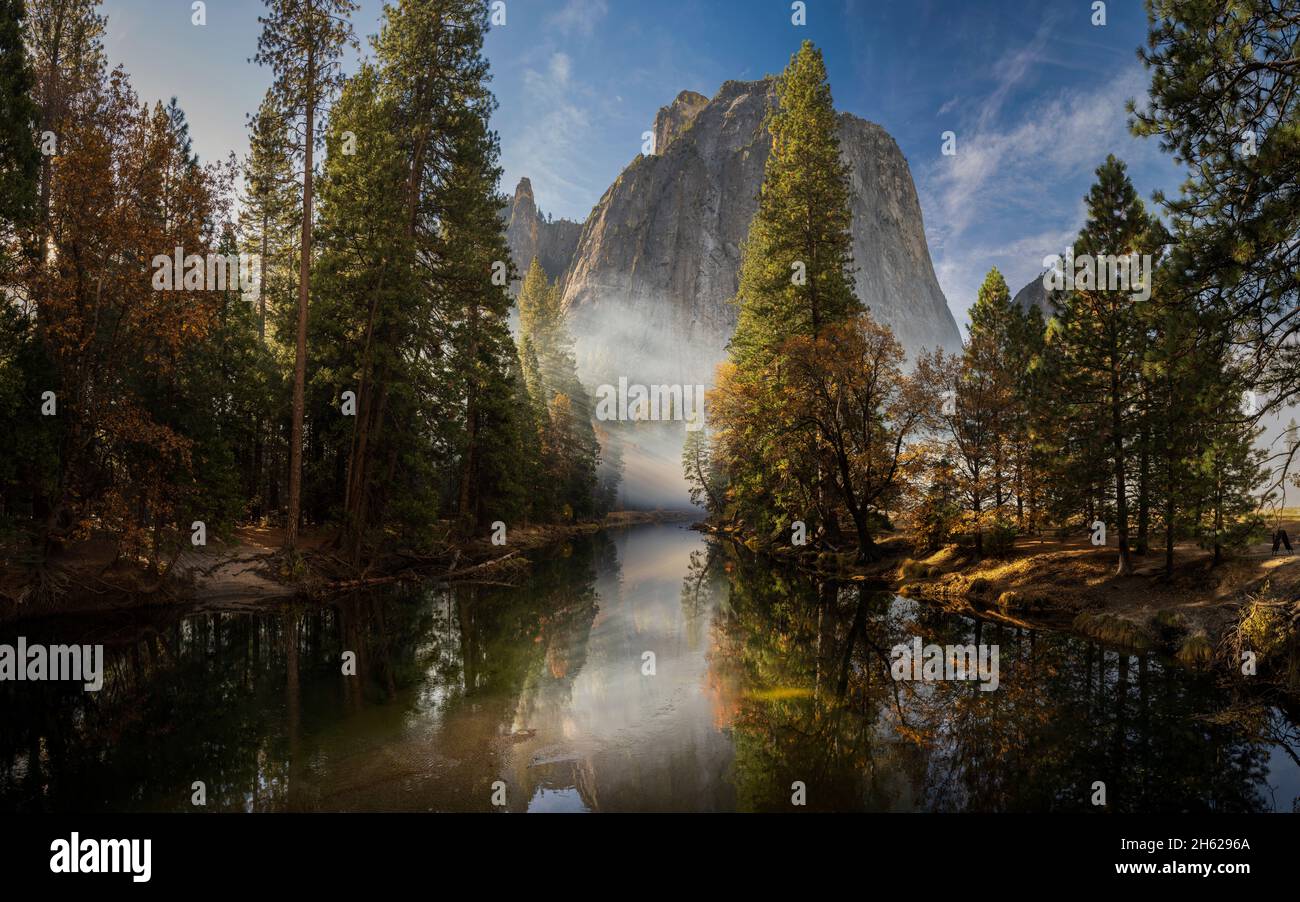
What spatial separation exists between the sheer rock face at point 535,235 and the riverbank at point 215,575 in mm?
154766

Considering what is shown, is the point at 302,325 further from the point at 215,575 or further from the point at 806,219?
the point at 806,219

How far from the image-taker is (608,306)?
13512 cm

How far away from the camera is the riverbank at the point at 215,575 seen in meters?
15.4

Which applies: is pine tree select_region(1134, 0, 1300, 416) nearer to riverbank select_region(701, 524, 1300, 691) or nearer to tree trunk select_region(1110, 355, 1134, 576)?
riverbank select_region(701, 524, 1300, 691)

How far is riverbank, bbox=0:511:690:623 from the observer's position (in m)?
15.4

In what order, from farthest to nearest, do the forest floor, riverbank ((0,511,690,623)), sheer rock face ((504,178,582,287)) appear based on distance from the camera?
sheer rock face ((504,178,582,287)) < riverbank ((0,511,690,623)) < the forest floor

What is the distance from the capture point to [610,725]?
8.92m

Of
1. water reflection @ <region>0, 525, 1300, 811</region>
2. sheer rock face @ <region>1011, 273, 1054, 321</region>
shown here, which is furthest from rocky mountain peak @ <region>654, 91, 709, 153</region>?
water reflection @ <region>0, 525, 1300, 811</region>

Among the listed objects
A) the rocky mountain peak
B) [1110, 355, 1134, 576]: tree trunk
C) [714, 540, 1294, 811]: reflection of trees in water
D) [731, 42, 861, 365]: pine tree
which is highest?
the rocky mountain peak

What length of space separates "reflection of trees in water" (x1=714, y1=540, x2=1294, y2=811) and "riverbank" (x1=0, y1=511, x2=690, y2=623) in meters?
14.5

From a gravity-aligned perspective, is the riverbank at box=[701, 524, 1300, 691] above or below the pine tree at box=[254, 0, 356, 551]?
below
